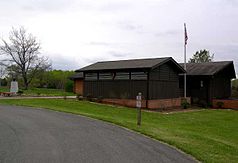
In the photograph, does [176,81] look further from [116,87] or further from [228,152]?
[228,152]

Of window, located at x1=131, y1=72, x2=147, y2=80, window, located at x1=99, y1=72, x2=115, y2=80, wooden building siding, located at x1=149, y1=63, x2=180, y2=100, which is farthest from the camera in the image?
window, located at x1=99, y1=72, x2=115, y2=80

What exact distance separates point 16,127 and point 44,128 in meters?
1.05

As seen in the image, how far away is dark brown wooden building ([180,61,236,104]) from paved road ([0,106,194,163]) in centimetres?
2205

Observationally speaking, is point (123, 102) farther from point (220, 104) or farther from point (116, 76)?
point (220, 104)

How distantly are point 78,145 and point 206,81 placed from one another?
1030 inches

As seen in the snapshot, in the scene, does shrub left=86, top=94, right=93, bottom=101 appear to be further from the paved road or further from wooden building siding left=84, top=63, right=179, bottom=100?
the paved road

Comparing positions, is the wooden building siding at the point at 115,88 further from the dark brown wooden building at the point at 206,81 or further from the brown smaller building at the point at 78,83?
the brown smaller building at the point at 78,83

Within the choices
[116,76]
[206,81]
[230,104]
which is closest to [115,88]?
[116,76]

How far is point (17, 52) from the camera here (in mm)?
46750

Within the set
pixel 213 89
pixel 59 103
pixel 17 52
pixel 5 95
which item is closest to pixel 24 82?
pixel 17 52

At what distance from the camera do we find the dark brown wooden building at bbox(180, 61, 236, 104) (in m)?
32.4

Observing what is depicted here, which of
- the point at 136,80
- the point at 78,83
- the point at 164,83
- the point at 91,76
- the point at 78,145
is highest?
the point at 91,76

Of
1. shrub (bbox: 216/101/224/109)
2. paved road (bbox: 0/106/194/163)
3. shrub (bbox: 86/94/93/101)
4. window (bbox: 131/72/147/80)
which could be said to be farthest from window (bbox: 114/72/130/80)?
paved road (bbox: 0/106/194/163)

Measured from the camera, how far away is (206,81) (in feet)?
108
